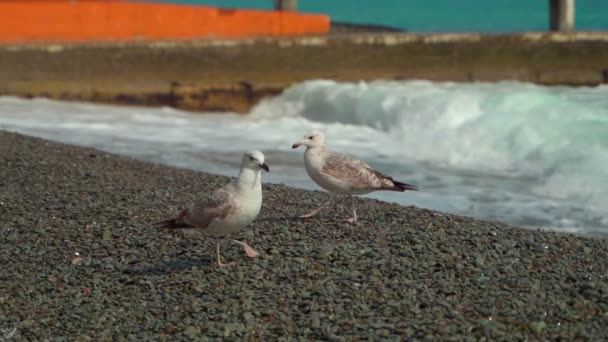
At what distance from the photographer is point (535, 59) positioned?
14781mm

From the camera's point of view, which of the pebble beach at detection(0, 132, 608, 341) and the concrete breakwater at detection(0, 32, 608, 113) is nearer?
the pebble beach at detection(0, 132, 608, 341)

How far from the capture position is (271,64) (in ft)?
48.9

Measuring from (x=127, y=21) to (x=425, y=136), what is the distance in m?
4.73

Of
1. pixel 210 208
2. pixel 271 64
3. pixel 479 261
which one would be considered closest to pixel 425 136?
pixel 271 64

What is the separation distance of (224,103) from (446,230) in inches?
354

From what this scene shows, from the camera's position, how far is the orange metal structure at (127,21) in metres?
14.7

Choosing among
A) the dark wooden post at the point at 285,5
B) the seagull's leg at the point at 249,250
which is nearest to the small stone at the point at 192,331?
the seagull's leg at the point at 249,250

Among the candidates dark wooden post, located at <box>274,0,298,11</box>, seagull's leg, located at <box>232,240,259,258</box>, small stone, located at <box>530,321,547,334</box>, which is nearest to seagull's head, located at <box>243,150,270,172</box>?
seagull's leg, located at <box>232,240,259,258</box>

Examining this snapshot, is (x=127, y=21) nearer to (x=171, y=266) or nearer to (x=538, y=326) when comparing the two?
(x=171, y=266)

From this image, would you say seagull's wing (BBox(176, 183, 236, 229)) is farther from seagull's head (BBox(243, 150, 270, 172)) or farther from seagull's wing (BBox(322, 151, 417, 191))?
seagull's wing (BBox(322, 151, 417, 191))

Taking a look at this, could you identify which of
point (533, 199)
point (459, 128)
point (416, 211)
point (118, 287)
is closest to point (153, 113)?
point (459, 128)

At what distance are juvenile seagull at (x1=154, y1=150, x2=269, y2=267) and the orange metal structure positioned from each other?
976cm

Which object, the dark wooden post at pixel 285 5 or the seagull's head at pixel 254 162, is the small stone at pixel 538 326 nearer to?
the seagull's head at pixel 254 162

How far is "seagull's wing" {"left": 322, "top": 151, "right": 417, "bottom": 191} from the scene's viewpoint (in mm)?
6363
